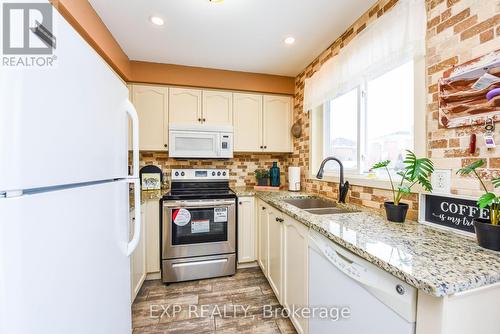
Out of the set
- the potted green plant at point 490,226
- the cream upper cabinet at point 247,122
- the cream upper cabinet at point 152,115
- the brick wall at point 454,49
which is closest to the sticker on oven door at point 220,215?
the cream upper cabinet at point 247,122

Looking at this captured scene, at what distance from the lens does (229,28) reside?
6.08ft

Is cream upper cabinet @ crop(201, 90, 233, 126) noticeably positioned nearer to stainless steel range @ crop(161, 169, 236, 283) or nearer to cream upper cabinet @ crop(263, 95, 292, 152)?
cream upper cabinet @ crop(263, 95, 292, 152)

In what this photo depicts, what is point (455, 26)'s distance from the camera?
1058mm

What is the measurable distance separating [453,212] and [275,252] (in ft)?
4.18

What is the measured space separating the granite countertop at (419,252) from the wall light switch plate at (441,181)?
0.20 m

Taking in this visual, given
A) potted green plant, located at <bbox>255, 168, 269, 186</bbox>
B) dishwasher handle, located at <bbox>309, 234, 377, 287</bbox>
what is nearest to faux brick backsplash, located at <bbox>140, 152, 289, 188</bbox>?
potted green plant, located at <bbox>255, 168, 269, 186</bbox>

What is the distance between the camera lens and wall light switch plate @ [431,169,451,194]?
1080 mm

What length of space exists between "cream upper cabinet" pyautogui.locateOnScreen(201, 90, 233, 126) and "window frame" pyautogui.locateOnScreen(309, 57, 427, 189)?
1004 mm

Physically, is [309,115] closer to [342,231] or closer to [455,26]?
[455,26]

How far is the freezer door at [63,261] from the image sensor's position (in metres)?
0.42

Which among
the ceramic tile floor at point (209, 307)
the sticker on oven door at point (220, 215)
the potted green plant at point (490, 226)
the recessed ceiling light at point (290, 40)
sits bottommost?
the ceramic tile floor at point (209, 307)

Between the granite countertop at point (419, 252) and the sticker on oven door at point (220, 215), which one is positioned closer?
the granite countertop at point (419, 252)

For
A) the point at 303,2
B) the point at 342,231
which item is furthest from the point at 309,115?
the point at 342,231

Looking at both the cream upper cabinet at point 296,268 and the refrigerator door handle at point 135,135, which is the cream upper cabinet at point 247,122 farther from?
the refrigerator door handle at point 135,135
